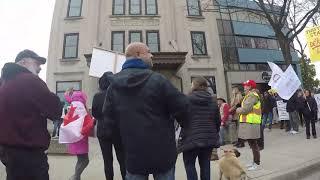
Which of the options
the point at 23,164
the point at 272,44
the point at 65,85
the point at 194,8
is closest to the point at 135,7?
the point at 194,8

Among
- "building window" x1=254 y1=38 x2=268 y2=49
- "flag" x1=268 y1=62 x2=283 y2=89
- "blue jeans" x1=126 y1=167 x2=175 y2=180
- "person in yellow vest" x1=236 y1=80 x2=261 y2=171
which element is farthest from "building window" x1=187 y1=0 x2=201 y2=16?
"blue jeans" x1=126 y1=167 x2=175 y2=180

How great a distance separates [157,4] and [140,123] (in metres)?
25.5

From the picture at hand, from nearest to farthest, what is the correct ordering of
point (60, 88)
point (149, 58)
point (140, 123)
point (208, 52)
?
point (140, 123)
point (149, 58)
point (60, 88)
point (208, 52)

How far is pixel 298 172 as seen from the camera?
799cm

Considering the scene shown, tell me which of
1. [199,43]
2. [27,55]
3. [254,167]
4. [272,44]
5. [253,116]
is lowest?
[254,167]

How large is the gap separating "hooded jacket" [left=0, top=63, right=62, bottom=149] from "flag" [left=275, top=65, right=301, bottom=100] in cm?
936

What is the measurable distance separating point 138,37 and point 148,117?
23.9 m

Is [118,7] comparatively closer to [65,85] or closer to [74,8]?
[74,8]

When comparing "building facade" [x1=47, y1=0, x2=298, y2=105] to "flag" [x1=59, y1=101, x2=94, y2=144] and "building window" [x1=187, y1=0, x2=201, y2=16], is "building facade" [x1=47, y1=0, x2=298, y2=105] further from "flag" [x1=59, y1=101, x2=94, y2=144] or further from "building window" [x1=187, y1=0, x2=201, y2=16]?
"flag" [x1=59, y1=101, x2=94, y2=144]

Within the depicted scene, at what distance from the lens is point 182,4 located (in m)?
28.5

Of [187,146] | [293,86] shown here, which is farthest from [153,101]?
[293,86]

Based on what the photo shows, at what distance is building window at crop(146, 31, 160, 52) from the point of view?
2700 cm

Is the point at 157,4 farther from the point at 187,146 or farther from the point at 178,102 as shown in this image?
the point at 178,102

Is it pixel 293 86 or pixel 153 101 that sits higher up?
pixel 293 86
